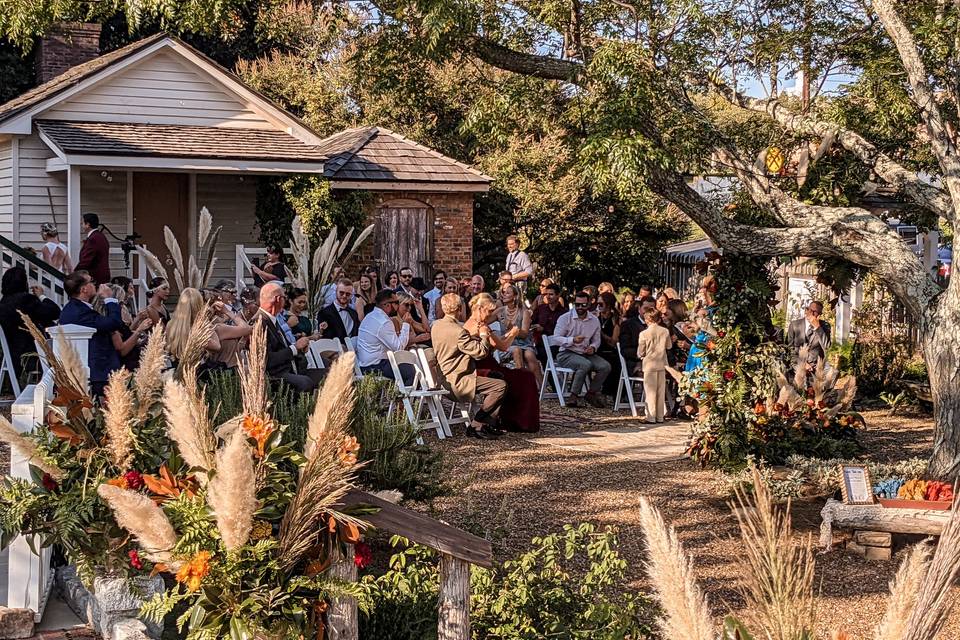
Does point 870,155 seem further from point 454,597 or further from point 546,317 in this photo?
point 454,597

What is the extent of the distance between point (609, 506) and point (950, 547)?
7.76 meters

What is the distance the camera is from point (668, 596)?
1.91 metres

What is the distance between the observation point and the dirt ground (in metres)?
7.40

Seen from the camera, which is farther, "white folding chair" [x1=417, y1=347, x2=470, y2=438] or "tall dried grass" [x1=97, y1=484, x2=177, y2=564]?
"white folding chair" [x1=417, y1=347, x2=470, y2=438]

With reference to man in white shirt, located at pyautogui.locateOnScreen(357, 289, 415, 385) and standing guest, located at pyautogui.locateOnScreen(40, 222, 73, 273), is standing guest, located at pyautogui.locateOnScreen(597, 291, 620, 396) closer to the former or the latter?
man in white shirt, located at pyautogui.locateOnScreen(357, 289, 415, 385)

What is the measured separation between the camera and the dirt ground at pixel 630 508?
24.3 ft

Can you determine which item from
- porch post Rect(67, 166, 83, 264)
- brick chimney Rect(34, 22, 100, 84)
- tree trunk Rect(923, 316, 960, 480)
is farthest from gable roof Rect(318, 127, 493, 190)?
tree trunk Rect(923, 316, 960, 480)

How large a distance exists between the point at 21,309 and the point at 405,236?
10766 millimetres

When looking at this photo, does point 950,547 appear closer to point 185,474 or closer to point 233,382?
point 185,474

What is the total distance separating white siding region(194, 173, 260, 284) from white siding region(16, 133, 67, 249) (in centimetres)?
263

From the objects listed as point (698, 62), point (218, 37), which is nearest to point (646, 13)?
point (698, 62)

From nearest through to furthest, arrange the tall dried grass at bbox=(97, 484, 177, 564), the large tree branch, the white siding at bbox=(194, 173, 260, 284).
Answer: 1. the tall dried grass at bbox=(97, 484, 177, 564)
2. the large tree branch
3. the white siding at bbox=(194, 173, 260, 284)

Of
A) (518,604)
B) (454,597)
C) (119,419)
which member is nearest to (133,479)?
(119,419)

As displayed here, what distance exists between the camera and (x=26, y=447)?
15.8 feet
